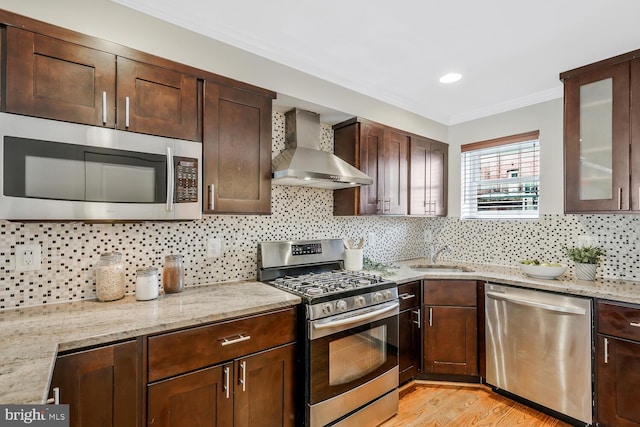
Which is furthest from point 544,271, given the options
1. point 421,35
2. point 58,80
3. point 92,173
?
point 58,80

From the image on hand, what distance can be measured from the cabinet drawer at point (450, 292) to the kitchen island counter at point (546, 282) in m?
0.05

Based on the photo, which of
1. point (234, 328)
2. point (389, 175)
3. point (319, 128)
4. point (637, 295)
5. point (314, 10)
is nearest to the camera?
Answer: point (234, 328)

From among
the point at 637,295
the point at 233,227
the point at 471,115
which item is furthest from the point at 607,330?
the point at 233,227

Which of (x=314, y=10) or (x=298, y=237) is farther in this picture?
(x=298, y=237)

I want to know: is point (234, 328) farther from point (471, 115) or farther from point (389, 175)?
point (471, 115)

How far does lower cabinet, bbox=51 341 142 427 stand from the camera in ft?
4.02

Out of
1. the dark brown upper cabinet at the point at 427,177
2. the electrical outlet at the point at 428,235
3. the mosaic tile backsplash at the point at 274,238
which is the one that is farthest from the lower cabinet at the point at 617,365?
the electrical outlet at the point at 428,235

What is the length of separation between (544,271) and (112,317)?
2.90 m

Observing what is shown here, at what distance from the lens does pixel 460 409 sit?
7.92ft

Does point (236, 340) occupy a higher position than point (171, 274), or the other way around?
point (171, 274)

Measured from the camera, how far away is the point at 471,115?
344 centimetres

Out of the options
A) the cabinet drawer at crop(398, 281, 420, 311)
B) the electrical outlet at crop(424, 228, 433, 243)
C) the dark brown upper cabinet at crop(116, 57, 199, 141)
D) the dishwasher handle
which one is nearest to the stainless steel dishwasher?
the dishwasher handle

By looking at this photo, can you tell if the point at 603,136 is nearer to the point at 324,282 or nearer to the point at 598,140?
the point at 598,140

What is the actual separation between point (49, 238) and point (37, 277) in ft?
0.68
